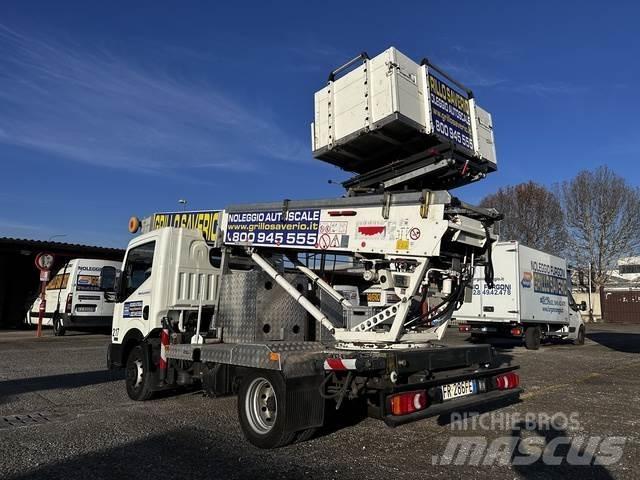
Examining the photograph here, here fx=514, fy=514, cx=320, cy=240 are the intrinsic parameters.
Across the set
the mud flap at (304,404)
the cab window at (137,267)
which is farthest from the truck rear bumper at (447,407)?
the cab window at (137,267)

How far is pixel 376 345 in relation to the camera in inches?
213

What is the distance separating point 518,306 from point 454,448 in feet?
37.3

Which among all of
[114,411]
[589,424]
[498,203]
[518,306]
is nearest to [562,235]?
[498,203]

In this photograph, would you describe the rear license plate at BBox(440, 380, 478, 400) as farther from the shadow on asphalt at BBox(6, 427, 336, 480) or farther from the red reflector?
the red reflector

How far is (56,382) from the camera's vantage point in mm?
8867

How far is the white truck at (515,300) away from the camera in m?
15.8

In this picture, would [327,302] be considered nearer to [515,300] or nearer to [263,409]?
[263,409]

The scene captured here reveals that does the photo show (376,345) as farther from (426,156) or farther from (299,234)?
(426,156)

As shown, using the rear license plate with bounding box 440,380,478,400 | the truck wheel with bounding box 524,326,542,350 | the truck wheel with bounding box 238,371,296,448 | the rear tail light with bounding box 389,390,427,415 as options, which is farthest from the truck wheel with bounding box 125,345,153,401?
the truck wheel with bounding box 524,326,542,350

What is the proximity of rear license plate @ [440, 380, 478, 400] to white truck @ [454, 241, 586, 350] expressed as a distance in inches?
392

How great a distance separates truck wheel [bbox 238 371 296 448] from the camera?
482cm

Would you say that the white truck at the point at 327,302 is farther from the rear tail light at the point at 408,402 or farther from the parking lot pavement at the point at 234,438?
the parking lot pavement at the point at 234,438

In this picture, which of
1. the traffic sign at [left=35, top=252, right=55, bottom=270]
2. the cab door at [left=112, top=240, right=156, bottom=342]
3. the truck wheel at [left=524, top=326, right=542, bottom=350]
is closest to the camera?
the cab door at [left=112, top=240, right=156, bottom=342]

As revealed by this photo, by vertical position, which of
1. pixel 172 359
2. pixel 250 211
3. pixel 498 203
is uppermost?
pixel 498 203
